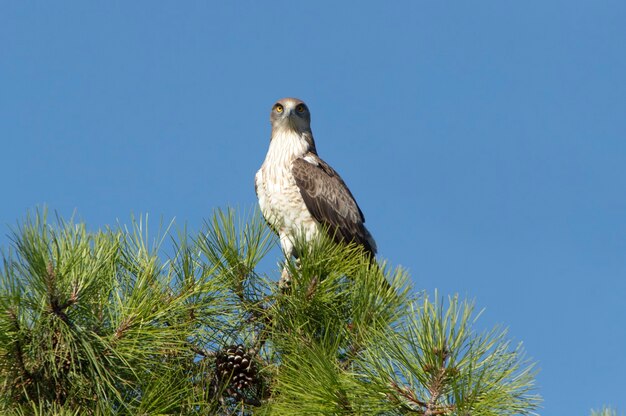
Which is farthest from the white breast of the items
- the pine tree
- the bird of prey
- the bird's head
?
the pine tree

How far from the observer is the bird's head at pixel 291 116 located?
9.97 metres

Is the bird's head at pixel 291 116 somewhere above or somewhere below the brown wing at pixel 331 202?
above

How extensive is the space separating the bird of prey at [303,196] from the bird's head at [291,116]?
0.40 feet

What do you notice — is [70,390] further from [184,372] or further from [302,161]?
[302,161]

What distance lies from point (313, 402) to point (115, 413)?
1.02 metres

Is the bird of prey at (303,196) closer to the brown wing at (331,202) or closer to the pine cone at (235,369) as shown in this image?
the brown wing at (331,202)

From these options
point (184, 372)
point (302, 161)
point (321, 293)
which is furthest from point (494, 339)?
point (302, 161)

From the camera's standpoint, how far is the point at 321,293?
5.76 m

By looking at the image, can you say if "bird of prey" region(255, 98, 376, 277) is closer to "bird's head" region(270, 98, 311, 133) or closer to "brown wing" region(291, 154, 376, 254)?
"brown wing" region(291, 154, 376, 254)

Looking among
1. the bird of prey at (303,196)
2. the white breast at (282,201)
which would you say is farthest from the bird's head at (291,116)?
the white breast at (282,201)

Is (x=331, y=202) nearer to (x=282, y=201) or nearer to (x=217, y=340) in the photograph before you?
Answer: (x=282, y=201)

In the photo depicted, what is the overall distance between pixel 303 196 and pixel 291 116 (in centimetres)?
141

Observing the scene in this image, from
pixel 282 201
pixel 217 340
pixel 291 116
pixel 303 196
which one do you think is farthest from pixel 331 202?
pixel 217 340

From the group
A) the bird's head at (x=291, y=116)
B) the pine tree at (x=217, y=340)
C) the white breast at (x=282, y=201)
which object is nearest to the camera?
the pine tree at (x=217, y=340)
